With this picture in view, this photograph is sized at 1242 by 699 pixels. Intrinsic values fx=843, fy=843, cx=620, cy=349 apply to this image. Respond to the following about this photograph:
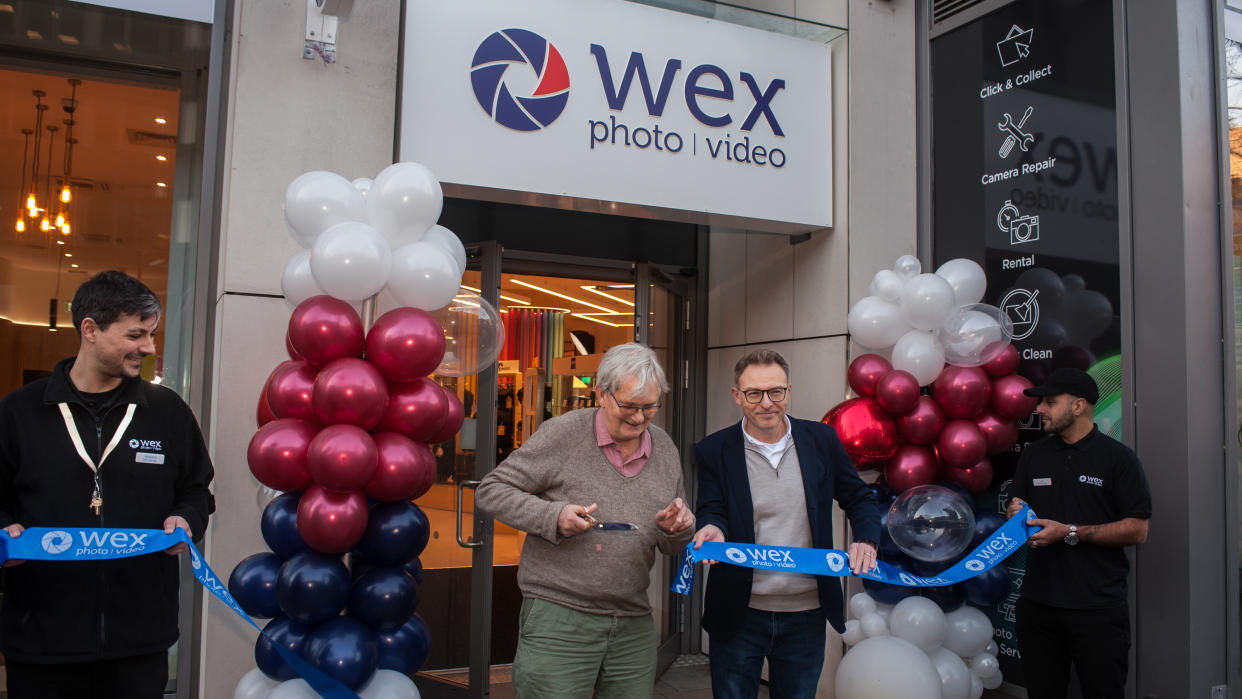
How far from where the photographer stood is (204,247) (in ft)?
13.5

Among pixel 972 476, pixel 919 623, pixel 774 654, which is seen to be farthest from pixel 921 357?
pixel 774 654

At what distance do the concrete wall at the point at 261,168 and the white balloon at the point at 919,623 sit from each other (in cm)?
290

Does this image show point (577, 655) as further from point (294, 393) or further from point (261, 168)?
point (261, 168)

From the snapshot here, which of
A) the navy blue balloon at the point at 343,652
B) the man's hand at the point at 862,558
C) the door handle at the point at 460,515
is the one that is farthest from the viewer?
the door handle at the point at 460,515

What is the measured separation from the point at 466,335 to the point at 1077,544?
102 inches

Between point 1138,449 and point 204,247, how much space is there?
453 cm

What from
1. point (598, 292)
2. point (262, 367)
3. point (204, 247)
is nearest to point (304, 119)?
point (204, 247)

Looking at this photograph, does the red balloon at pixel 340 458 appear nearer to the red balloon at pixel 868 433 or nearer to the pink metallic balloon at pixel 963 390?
the red balloon at pixel 868 433

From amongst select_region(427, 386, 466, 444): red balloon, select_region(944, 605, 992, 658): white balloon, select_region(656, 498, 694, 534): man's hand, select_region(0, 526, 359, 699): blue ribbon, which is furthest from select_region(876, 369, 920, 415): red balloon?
select_region(0, 526, 359, 699): blue ribbon

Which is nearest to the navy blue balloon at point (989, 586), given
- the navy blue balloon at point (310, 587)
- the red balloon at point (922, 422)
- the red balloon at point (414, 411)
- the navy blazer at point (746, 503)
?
the red balloon at point (922, 422)

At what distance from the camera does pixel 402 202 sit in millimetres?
3016

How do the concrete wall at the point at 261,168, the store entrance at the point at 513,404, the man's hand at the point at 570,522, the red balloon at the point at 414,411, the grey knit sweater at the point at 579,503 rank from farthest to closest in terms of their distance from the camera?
the store entrance at the point at 513,404 < the concrete wall at the point at 261,168 < the red balloon at the point at 414,411 < the grey knit sweater at the point at 579,503 < the man's hand at the point at 570,522

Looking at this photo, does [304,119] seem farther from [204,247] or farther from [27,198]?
[27,198]

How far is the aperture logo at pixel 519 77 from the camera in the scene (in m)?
4.22
